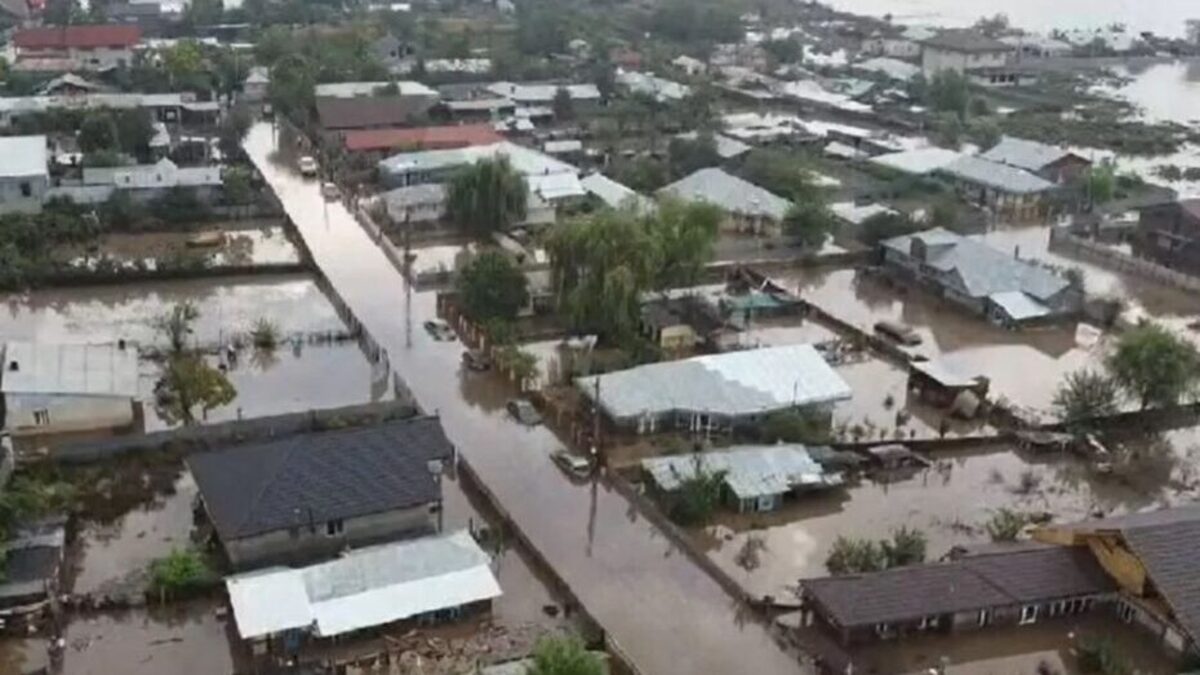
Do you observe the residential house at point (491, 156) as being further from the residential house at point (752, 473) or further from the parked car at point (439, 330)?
the residential house at point (752, 473)

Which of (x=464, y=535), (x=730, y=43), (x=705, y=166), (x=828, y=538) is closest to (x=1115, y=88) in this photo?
(x=730, y=43)

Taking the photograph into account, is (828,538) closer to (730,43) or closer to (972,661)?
(972,661)

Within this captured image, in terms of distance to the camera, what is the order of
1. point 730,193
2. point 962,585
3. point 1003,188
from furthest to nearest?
point 1003,188
point 730,193
point 962,585

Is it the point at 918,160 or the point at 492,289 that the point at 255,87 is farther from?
the point at 492,289

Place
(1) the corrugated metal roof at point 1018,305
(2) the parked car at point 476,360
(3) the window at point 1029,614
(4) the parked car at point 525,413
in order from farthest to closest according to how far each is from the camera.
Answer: (1) the corrugated metal roof at point 1018,305 → (2) the parked car at point 476,360 → (4) the parked car at point 525,413 → (3) the window at point 1029,614

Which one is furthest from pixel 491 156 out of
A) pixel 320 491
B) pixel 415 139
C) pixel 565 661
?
pixel 565 661

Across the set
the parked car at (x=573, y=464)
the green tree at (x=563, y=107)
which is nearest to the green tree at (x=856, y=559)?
the parked car at (x=573, y=464)

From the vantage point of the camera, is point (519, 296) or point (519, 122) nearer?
point (519, 296)
